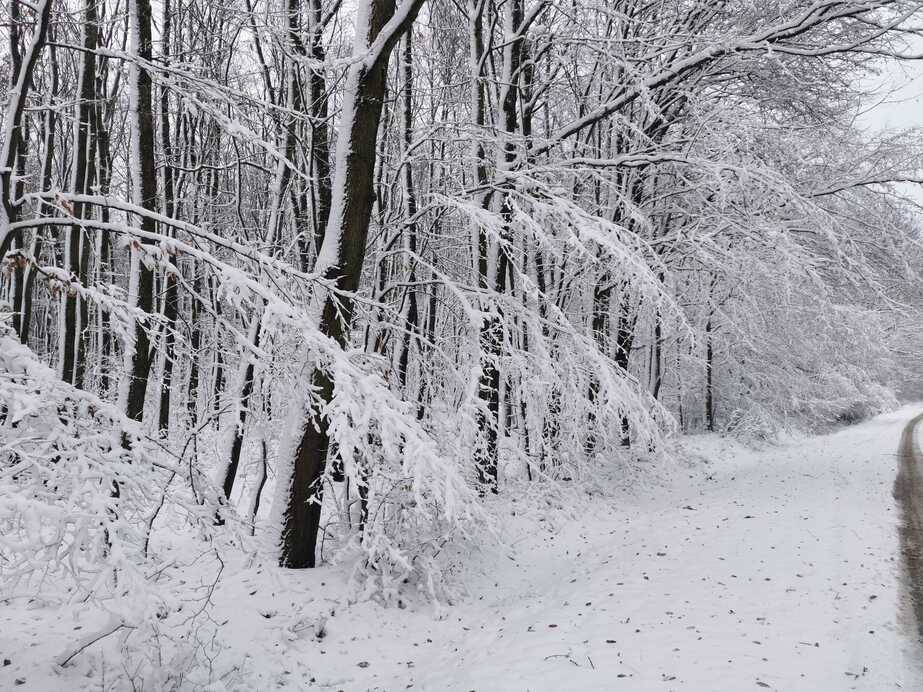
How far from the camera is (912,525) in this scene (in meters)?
8.84

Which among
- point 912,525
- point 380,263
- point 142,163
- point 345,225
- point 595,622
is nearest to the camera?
point 595,622

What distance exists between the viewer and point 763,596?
5.93 metres

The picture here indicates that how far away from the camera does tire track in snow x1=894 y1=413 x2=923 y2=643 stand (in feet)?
19.0

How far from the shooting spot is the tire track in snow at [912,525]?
5.81m

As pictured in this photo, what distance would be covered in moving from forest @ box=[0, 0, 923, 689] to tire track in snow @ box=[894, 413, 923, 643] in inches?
Result: 118

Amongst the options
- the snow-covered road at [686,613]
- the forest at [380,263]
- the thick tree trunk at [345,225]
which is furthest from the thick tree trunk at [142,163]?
the snow-covered road at [686,613]

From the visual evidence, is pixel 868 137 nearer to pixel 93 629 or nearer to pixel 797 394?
pixel 797 394

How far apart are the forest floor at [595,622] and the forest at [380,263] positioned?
14.8 inches

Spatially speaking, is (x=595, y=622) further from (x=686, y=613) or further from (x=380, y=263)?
(x=380, y=263)

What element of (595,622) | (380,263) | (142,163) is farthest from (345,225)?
(595,622)

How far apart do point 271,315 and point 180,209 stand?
13.5 meters

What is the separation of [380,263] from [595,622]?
6.67 m

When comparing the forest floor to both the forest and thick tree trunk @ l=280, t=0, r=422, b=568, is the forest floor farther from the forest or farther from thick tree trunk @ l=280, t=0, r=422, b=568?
thick tree trunk @ l=280, t=0, r=422, b=568

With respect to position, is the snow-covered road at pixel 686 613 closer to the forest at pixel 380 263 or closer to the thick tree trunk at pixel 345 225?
the forest at pixel 380 263
